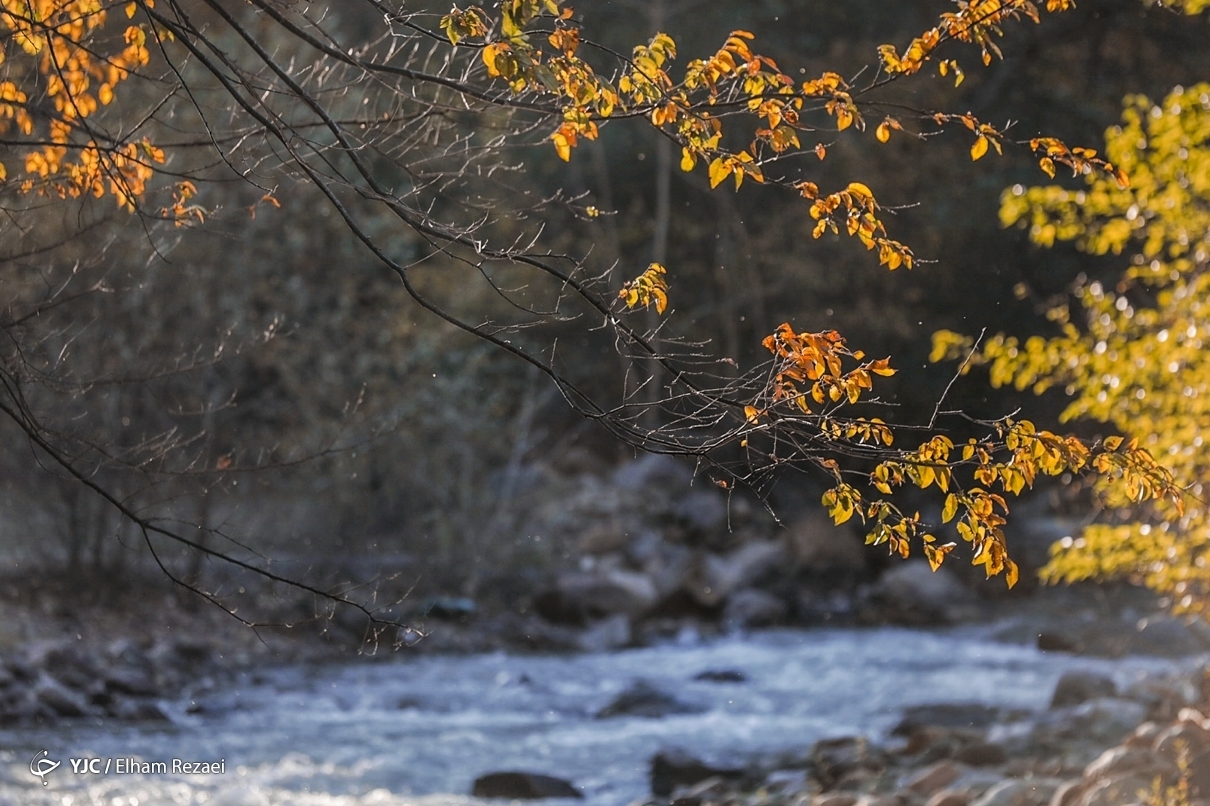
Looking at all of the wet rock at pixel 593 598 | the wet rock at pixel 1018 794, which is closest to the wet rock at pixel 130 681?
the wet rock at pixel 593 598

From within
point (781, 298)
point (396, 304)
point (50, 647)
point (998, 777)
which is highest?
point (781, 298)

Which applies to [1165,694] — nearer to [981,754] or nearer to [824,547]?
[981,754]

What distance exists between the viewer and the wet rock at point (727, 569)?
39.6 ft

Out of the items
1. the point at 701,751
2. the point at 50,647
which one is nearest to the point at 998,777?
the point at 701,751

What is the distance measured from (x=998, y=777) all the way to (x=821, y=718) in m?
2.15

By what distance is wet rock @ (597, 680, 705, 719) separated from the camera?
8492 millimetres

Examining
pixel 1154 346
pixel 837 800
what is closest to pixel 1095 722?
pixel 837 800

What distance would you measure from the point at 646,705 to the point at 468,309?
220 inches

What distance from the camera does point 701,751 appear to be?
7.58m

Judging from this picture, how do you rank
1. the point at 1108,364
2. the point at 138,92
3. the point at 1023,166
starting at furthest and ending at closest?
the point at 1023,166 → the point at 138,92 → the point at 1108,364

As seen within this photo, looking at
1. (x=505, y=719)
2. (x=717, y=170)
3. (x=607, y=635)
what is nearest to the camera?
(x=717, y=170)

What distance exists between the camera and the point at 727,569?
1266 centimetres

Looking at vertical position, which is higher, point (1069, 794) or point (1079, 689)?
point (1079, 689)

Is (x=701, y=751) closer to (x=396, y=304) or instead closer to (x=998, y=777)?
(x=998, y=777)
